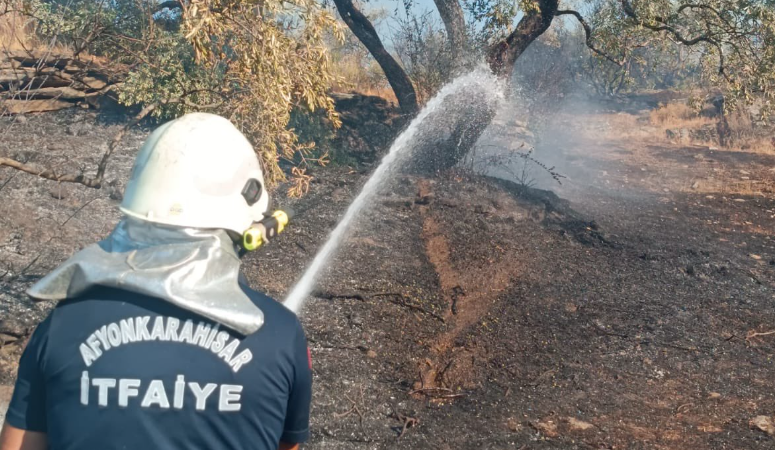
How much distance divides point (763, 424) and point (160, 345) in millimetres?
4872

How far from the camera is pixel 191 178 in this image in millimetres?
1694

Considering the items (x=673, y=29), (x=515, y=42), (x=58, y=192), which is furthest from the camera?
(x=515, y=42)

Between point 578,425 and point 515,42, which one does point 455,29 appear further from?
point 578,425

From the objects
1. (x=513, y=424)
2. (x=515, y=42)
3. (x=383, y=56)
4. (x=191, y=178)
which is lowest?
(x=513, y=424)

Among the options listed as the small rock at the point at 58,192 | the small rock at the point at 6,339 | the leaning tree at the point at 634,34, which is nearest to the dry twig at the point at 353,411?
the small rock at the point at 6,339

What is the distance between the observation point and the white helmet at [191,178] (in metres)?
1.66

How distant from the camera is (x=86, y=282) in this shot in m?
1.54

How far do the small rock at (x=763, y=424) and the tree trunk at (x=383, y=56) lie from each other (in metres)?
7.44

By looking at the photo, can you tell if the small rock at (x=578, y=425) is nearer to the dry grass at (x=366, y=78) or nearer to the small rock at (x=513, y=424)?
the small rock at (x=513, y=424)

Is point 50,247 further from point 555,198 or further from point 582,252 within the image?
point 555,198

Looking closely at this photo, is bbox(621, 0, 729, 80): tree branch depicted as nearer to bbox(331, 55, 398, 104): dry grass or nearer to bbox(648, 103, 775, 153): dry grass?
bbox(331, 55, 398, 104): dry grass

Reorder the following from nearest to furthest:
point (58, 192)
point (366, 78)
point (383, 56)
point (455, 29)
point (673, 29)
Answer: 1. point (58, 192)
2. point (673, 29)
3. point (455, 29)
4. point (383, 56)
5. point (366, 78)

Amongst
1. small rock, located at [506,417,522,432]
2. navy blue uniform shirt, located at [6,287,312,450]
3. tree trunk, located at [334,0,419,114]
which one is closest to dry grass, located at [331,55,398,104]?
tree trunk, located at [334,0,419,114]

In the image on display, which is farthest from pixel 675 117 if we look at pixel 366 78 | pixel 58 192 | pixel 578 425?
pixel 58 192
